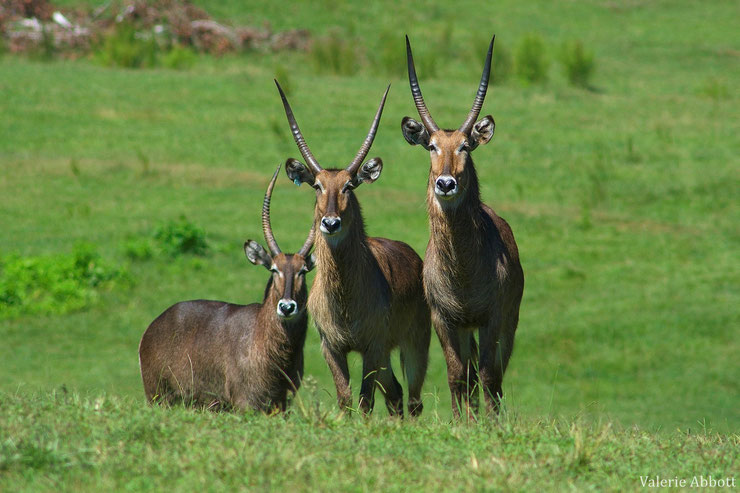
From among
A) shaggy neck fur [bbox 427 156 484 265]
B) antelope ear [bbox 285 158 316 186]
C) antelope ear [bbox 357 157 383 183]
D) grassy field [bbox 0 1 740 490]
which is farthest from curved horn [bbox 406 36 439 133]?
grassy field [bbox 0 1 740 490]

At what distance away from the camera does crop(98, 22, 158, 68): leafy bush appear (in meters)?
30.2

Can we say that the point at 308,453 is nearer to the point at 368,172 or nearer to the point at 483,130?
the point at 368,172

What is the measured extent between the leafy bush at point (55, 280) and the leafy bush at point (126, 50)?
614 inches

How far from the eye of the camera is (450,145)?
279 inches

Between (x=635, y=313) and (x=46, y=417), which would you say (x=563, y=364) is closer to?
(x=635, y=313)

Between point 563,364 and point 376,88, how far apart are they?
14.4 meters

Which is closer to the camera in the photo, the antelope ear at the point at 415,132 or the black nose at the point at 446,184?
the black nose at the point at 446,184

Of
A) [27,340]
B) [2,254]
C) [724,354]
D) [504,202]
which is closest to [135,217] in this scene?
[2,254]

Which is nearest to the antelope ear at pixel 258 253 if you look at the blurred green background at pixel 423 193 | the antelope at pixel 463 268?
the blurred green background at pixel 423 193

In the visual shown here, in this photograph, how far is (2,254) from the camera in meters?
16.1

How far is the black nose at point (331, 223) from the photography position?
279 inches

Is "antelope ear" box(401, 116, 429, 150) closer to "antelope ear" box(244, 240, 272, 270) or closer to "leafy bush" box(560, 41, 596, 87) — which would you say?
"antelope ear" box(244, 240, 272, 270)

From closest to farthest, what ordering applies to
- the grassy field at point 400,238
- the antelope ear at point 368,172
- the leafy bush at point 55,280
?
the grassy field at point 400,238 < the antelope ear at point 368,172 < the leafy bush at point 55,280

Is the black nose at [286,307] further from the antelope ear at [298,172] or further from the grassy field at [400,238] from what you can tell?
the grassy field at [400,238]
